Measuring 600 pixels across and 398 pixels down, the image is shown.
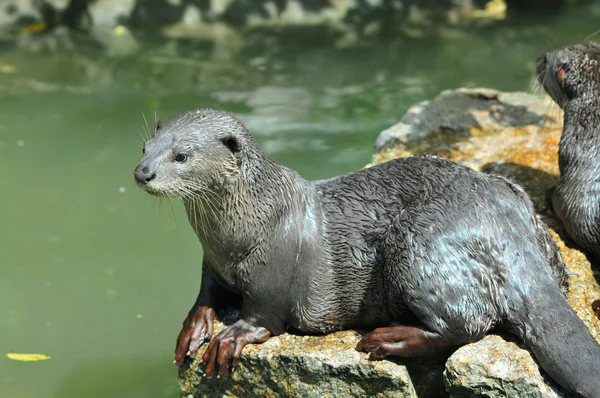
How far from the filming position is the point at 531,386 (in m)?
2.93

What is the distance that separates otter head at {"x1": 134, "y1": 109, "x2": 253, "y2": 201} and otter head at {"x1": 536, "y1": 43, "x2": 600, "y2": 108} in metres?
2.04

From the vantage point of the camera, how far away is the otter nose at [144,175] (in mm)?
3027

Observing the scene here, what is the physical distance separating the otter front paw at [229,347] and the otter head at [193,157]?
60 centimetres

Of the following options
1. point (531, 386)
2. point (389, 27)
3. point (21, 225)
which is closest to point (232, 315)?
point (531, 386)

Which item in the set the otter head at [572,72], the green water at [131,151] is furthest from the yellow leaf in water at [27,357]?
the otter head at [572,72]

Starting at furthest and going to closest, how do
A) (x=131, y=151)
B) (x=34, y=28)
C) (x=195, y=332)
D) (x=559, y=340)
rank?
(x=34, y=28) < (x=131, y=151) < (x=195, y=332) < (x=559, y=340)

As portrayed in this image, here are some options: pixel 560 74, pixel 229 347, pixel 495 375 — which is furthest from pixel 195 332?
pixel 560 74

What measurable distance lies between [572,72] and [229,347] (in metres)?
2.42

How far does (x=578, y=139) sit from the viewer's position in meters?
4.23

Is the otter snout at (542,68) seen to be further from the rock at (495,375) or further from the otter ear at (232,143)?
the otter ear at (232,143)

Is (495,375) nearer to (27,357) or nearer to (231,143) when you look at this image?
(231,143)

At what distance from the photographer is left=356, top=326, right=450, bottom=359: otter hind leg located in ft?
10.1

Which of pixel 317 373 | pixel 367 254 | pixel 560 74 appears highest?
pixel 560 74

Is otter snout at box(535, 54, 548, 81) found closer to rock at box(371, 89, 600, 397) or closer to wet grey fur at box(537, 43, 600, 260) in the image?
wet grey fur at box(537, 43, 600, 260)
